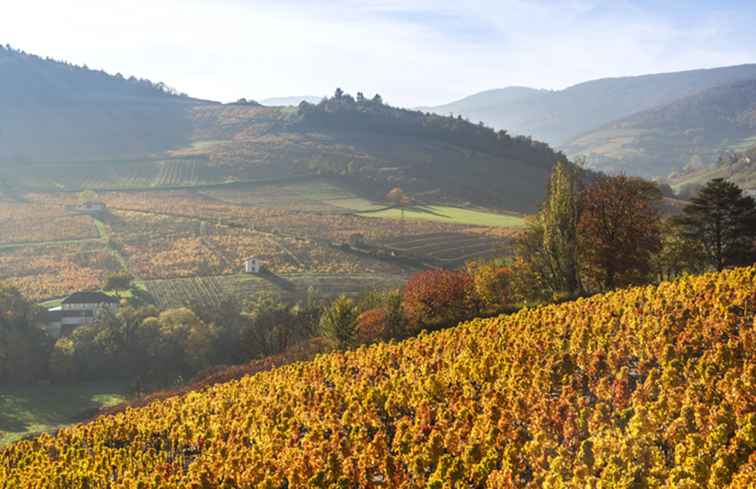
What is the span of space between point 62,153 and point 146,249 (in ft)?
242

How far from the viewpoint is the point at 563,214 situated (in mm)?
37562

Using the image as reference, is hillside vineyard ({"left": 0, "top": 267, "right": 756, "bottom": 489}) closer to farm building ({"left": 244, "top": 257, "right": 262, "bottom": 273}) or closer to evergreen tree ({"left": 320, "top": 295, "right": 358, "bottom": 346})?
evergreen tree ({"left": 320, "top": 295, "right": 358, "bottom": 346})

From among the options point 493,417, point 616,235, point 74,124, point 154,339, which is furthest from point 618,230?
point 74,124

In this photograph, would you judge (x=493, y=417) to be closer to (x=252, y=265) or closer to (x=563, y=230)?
(x=563, y=230)

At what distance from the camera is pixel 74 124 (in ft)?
527

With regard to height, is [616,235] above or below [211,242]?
above

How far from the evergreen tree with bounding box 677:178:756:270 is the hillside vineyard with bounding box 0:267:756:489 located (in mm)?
15270

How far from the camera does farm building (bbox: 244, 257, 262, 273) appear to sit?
70.1 metres

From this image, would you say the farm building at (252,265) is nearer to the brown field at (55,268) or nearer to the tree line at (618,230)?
the brown field at (55,268)

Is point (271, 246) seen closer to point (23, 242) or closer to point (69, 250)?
point (69, 250)

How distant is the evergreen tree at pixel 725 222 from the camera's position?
37.2 metres

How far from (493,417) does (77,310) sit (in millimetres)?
53000

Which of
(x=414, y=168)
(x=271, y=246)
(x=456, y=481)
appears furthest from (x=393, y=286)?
(x=414, y=168)

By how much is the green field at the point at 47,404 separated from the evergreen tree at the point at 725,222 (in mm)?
38157
